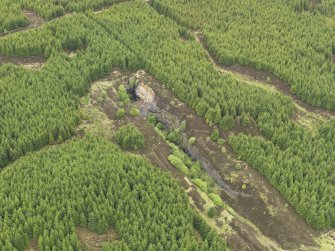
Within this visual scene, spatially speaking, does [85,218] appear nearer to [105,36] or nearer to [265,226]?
[265,226]

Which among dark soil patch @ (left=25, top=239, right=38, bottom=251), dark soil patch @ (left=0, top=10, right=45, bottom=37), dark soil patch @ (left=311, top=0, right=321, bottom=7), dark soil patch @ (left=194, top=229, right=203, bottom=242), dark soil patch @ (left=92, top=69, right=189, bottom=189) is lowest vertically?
dark soil patch @ (left=25, top=239, right=38, bottom=251)

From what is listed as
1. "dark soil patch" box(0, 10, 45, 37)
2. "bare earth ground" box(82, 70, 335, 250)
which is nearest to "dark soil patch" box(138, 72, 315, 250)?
"bare earth ground" box(82, 70, 335, 250)

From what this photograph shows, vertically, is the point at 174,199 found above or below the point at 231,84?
below

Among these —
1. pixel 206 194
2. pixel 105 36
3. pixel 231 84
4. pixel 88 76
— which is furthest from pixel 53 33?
pixel 206 194

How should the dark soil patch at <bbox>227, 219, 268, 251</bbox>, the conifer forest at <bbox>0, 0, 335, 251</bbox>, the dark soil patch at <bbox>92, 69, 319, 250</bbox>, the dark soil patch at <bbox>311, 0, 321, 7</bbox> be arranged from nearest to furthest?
the conifer forest at <bbox>0, 0, 335, 251</bbox> → the dark soil patch at <bbox>227, 219, 268, 251</bbox> → the dark soil patch at <bbox>92, 69, 319, 250</bbox> → the dark soil patch at <bbox>311, 0, 321, 7</bbox>

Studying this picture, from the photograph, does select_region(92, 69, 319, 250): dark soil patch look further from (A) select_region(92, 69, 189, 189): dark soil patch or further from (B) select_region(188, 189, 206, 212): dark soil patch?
(B) select_region(188, 189, 206, 212): dark soil patch

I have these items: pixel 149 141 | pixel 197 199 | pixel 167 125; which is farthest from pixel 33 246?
pixel 167 125

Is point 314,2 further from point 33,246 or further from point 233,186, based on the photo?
point 33,246
